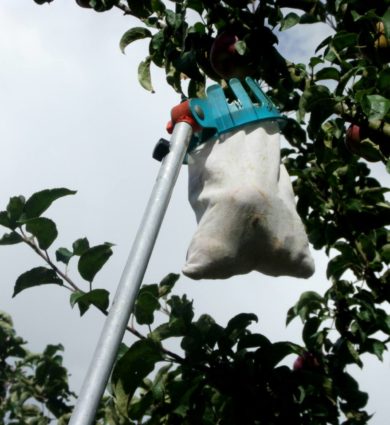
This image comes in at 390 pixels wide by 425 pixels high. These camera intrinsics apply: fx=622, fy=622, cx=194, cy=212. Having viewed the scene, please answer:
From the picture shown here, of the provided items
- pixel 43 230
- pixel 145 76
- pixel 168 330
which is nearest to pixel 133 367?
pixel 168 330

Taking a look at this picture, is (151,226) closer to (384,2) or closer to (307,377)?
(307,377)

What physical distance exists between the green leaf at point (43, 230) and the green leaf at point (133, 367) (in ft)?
1.04

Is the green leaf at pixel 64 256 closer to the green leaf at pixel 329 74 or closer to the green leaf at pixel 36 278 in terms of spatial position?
the green leaf at pixel 36 278

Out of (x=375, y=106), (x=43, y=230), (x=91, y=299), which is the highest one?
(x=375, y=106)

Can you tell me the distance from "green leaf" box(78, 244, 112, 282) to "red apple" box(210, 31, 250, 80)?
79 centimetres

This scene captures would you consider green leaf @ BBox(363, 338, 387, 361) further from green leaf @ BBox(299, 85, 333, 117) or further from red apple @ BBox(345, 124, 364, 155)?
green leaf @ BBox(299, 85, 333, 117)

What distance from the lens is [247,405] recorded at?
1.52 m

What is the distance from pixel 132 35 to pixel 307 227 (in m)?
0.90

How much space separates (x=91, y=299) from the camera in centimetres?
144

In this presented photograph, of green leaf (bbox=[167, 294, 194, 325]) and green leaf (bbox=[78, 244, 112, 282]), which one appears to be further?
green leaf (bbox=[167, 294, 194, 325])

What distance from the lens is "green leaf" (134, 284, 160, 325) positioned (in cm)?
152

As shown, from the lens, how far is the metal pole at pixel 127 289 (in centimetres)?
82

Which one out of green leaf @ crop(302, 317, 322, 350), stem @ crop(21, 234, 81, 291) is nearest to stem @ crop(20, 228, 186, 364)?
stem @ crop(21, 234, 81, 291)

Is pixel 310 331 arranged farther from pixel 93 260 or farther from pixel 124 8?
pixel 124 8
